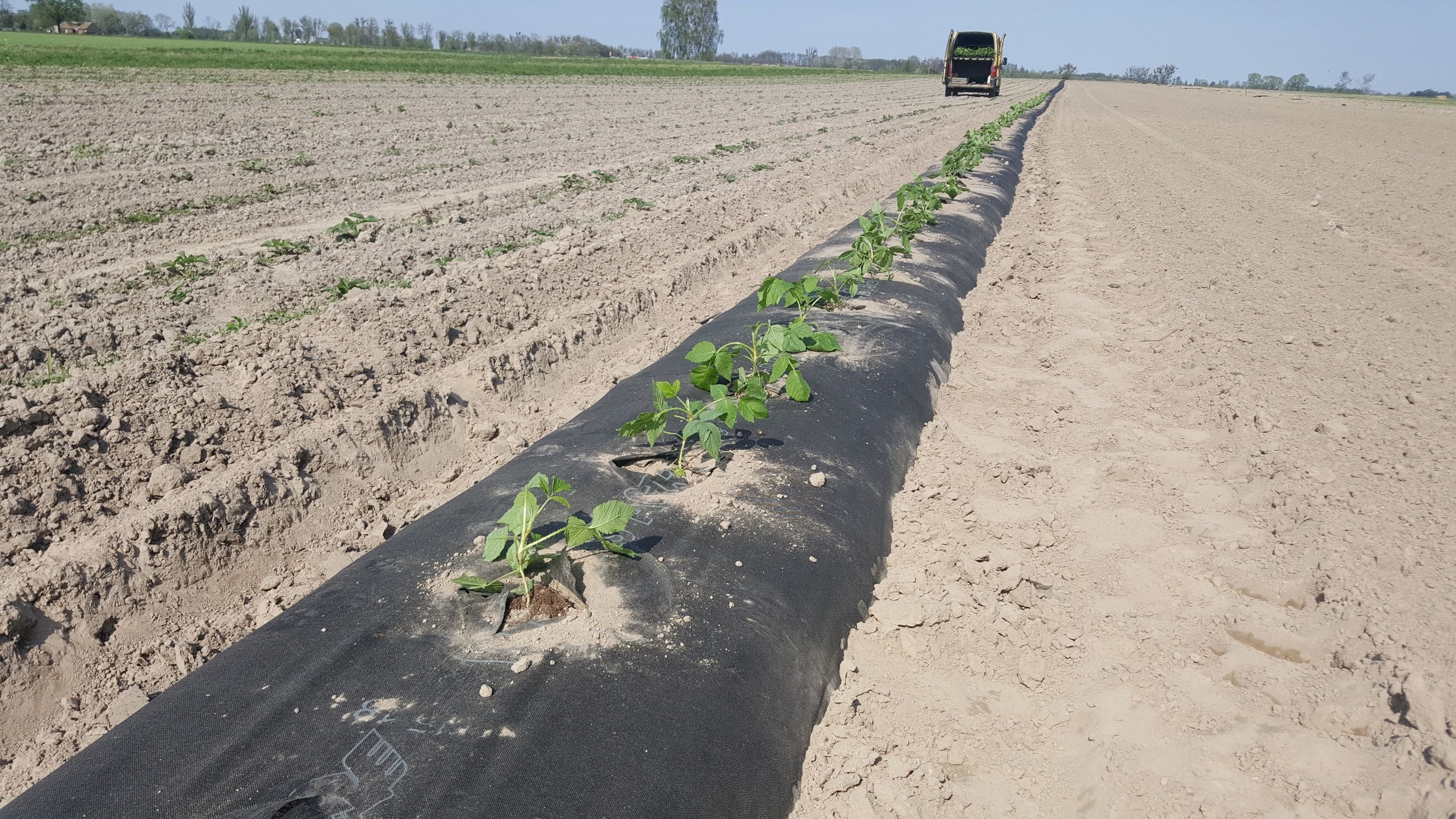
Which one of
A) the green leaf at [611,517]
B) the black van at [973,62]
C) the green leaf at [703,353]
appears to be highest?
the black van at [973,62]

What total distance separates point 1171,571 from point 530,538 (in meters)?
2.02

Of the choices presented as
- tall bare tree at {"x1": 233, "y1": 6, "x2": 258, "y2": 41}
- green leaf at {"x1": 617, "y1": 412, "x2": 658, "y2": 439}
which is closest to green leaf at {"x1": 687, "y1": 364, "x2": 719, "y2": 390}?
green leaf at {"x1": 617, "y1": 412, "x2": 658, "y2": 439}

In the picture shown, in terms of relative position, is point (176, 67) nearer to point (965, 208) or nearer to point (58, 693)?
point (965, 208)

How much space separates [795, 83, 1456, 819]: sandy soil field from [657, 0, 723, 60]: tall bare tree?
98245 mm

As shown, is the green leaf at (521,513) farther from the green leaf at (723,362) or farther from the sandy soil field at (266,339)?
the sandy soil field at (266,339)

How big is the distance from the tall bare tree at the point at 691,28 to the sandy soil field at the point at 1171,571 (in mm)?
98245

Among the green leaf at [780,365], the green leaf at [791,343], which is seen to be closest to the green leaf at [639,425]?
the green leaf at [780,365]

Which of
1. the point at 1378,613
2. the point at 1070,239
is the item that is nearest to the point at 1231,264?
the point at 1070,239

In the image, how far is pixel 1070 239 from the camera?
7238 millimetres

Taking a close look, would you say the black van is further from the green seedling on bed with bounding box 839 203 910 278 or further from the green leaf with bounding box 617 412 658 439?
the green leaf with bounding box 617 412 658 439

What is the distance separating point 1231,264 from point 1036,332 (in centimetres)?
266

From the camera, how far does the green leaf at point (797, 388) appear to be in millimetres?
2752

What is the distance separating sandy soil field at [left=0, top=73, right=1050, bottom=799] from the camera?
2.44m

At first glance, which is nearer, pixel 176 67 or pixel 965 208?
pixel 965 208
